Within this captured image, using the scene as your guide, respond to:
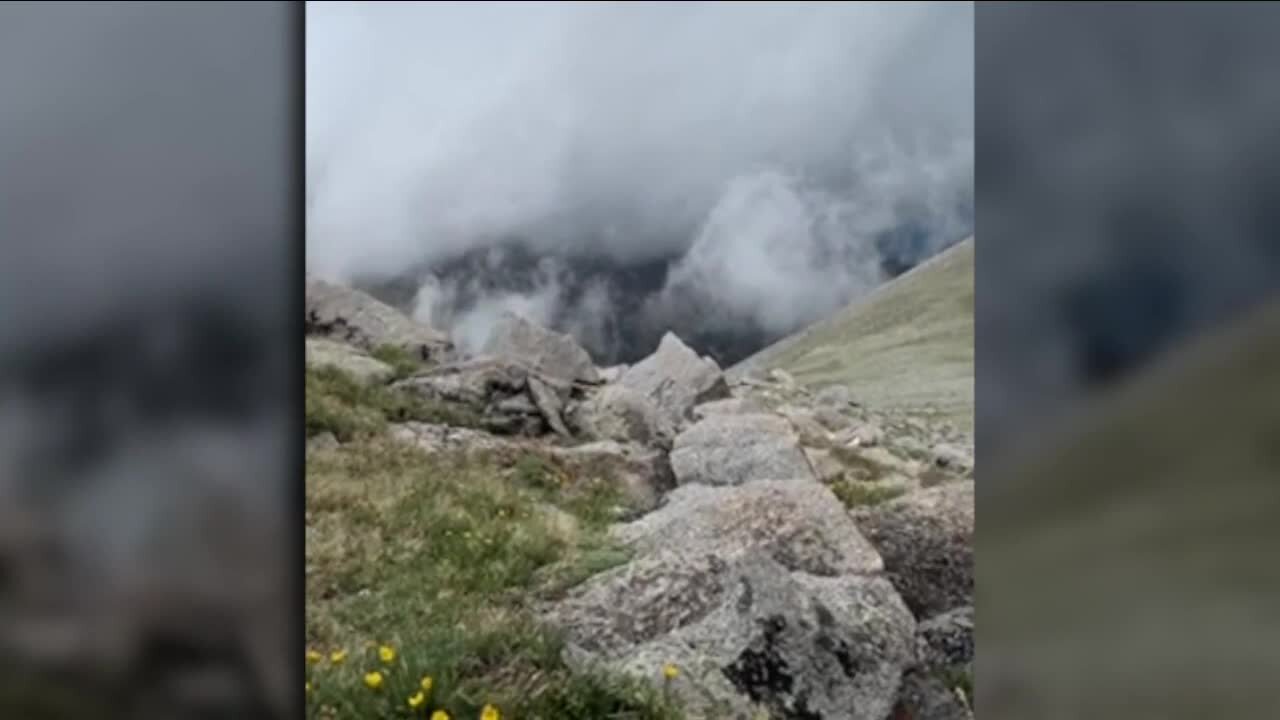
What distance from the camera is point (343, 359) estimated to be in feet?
7.91

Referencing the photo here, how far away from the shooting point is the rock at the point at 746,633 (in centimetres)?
238

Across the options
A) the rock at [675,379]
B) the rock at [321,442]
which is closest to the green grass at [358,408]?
the rock at [321,442]

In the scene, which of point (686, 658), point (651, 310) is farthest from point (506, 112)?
point (686, 658)

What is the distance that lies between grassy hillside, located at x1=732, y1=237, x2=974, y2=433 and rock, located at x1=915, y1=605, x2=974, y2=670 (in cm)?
29

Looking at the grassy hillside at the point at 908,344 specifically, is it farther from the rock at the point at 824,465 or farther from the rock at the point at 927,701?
the rock at the point at 927,701

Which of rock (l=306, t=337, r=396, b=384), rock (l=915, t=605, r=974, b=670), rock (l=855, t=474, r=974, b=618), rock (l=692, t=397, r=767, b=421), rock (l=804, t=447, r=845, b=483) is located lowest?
rock (l=915, t=605, r=974, b=670)

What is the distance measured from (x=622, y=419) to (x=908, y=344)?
18.5 inches

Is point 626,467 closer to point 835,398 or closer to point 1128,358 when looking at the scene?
point 835,398

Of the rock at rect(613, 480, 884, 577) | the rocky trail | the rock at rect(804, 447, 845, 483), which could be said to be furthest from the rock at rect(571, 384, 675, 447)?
the rock at rect(804, 447, 845, 483)

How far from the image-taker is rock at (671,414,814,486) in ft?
7.95

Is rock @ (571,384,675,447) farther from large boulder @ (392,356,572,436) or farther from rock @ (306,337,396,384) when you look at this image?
rock @ (306,337,396,384)

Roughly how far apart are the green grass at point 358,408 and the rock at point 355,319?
0.06 m

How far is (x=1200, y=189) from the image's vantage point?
231 cm

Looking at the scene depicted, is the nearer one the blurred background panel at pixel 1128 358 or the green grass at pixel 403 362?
the blurred background panel at pixel 1128 358
